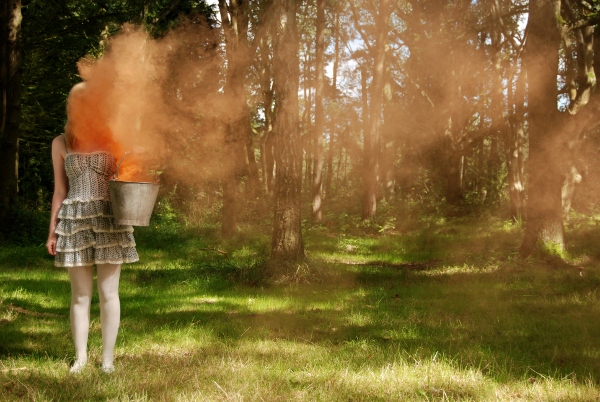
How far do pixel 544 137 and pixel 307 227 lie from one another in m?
8.86

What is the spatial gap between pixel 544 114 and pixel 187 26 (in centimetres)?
1212

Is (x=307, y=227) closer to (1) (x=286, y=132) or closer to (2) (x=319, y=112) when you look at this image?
(2) (x=319, y=112)

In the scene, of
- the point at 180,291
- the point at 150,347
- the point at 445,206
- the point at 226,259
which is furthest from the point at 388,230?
the point at 150,347

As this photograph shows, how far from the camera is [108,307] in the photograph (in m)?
3.65

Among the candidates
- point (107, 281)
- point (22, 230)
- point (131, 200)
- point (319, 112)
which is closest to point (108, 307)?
point (107, 281)

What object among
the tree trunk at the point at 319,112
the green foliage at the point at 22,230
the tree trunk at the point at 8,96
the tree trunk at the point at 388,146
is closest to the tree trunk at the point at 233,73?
the green foliage at the point at 22,230

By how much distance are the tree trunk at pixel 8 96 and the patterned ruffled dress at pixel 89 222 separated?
9.26 m

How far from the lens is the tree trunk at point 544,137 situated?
9.35 m

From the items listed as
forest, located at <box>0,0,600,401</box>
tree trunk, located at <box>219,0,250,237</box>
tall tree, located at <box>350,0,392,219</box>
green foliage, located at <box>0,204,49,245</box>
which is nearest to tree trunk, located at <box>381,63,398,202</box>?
forest, located at <box>0,0,600,401</box>

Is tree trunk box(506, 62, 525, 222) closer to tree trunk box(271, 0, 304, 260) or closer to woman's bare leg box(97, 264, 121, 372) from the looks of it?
tree trunk box(271, 0, 304, 260)

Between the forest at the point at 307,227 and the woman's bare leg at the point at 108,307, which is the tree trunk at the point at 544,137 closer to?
the forest at the point at 307,227

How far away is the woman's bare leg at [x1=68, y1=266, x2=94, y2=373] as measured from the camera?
11.8ft

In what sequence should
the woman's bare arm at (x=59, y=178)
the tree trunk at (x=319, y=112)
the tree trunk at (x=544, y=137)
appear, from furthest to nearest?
the tree trunk at (x=319, y=112) → the tree trunk at (x=544, y=137) → the woman's bare arm at (x=59, y=178)

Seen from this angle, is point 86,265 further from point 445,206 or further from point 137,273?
point 445,206
